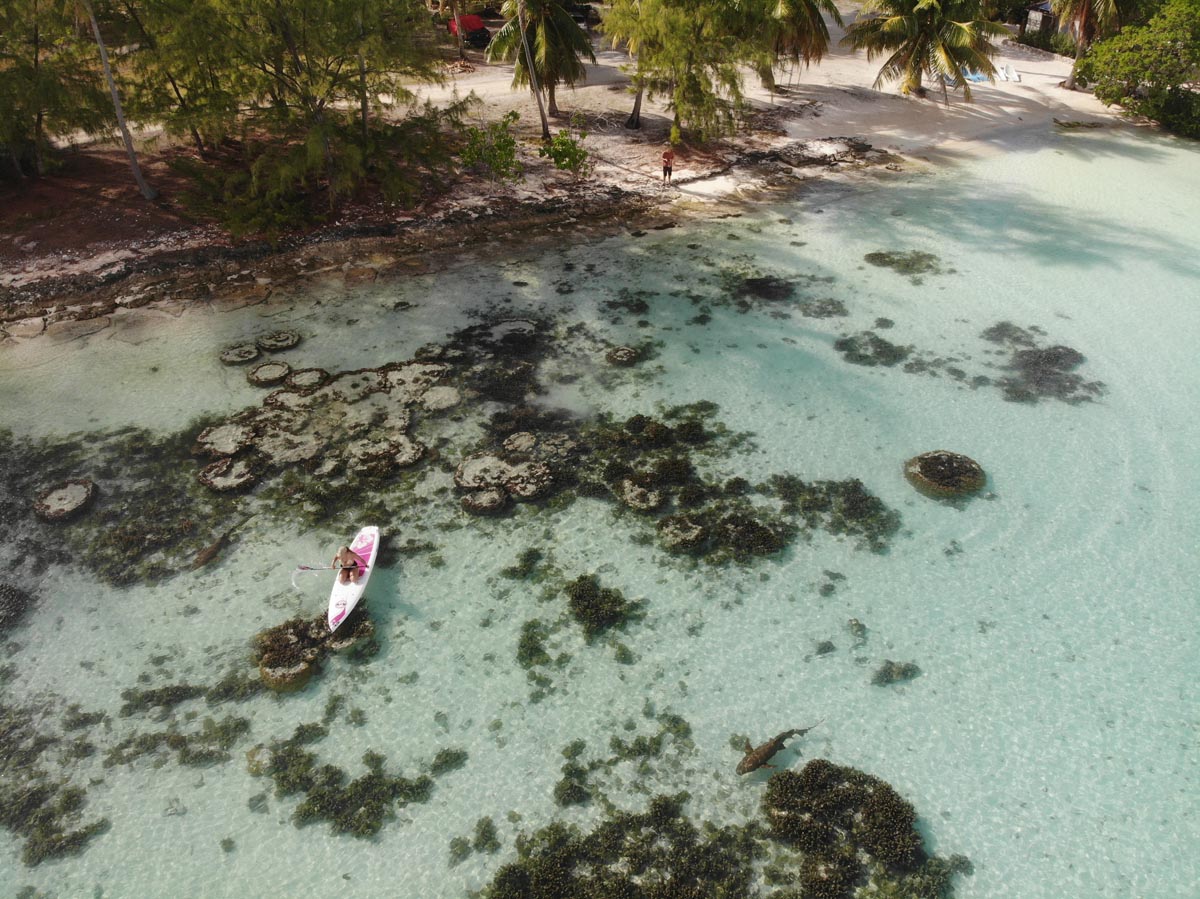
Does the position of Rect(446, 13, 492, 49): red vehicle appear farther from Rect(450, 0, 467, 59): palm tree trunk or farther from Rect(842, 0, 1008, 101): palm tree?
Rect(842, 0, 1008, 101): palm tree

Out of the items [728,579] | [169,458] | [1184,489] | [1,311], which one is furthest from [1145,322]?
[1,311]

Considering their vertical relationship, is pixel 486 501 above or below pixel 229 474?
below

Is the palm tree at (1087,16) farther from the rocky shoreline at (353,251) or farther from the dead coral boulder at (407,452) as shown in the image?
the dead coral boulder at (407,452)

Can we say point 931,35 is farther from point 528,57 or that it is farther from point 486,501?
point 486,501

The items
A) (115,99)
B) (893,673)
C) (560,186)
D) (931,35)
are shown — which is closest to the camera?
(893,673)

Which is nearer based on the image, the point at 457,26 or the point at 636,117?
the point at 636,117

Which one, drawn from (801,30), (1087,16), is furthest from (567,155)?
(1087,16)

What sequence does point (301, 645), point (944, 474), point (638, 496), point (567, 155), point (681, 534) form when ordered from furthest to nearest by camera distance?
point (567, 155), point (944, 474), point (638, 496), point (681, 534), point (301, 645)

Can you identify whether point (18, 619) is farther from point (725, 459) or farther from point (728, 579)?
point (725, 459)
